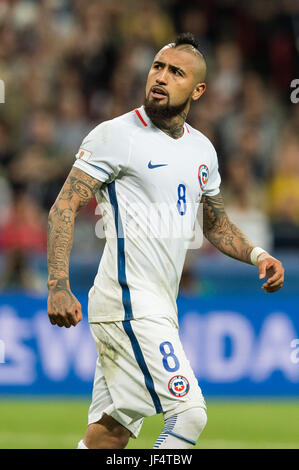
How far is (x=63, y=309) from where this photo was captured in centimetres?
456

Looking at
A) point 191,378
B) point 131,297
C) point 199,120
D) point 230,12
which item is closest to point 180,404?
point 191,378

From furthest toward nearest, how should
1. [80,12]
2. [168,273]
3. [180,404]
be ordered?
[80,12] < [168,273] < [180,404]

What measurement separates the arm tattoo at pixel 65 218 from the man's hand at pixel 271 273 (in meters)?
0.98

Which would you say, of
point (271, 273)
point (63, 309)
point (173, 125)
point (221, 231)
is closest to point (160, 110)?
point (173, 125)

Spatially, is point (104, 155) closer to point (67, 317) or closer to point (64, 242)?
point (64, 242)

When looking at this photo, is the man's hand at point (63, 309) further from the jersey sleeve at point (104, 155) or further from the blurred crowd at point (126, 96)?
the blurred crowd at point (126, 96)

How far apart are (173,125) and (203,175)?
32 cm

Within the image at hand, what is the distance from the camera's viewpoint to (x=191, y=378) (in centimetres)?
486

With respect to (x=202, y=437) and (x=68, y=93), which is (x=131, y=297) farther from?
(x=68, y=93)

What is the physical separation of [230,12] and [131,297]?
35.2 feet

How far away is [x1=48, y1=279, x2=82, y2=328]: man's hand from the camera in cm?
455

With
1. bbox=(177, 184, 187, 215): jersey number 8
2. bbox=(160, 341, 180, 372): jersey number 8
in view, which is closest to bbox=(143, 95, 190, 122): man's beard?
bbox=(177, 184, 187, 215): jersey number 8

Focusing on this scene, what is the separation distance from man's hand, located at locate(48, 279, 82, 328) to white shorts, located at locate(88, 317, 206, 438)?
1.54ft

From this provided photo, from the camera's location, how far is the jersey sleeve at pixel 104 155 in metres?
4.98
